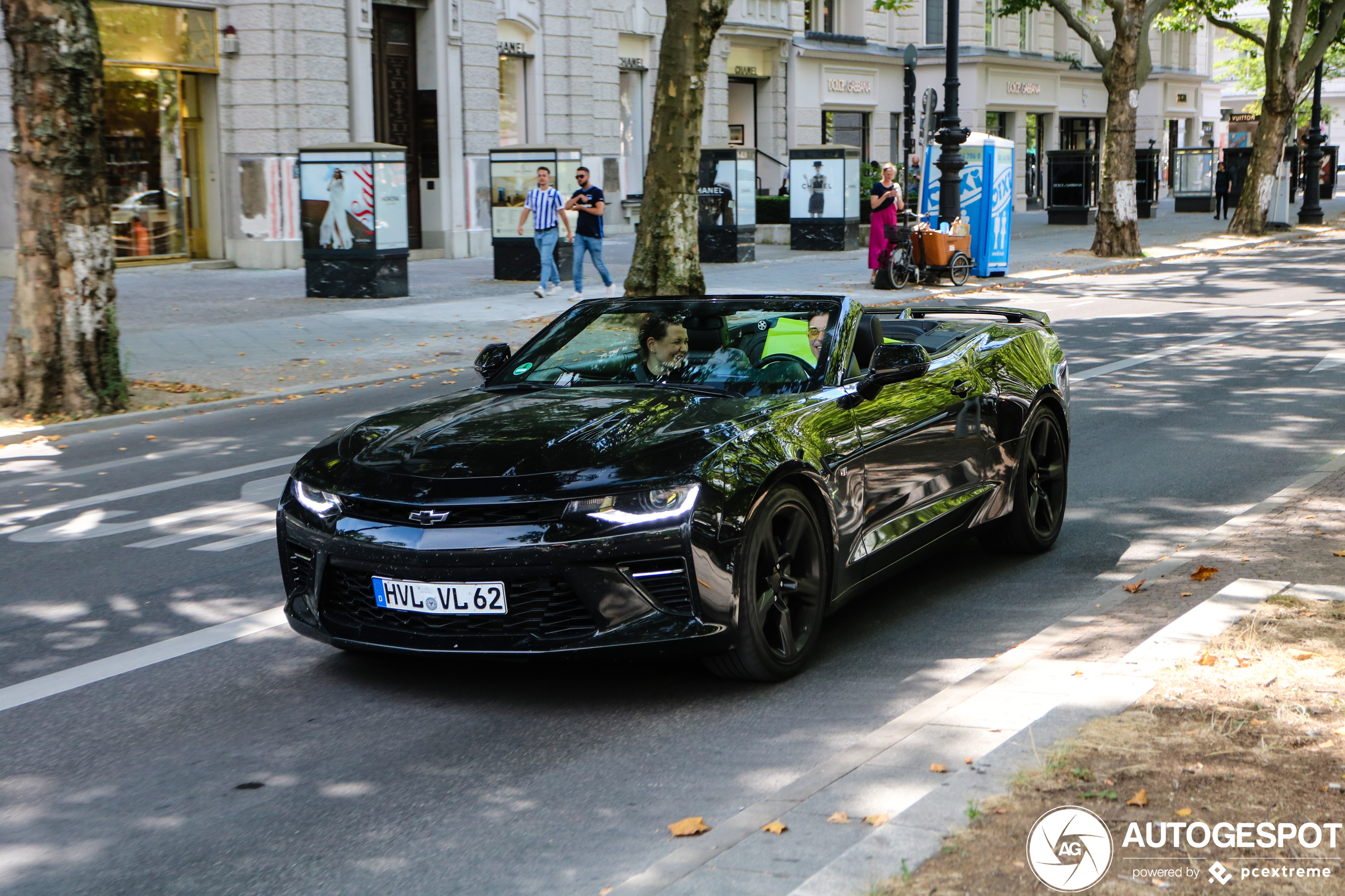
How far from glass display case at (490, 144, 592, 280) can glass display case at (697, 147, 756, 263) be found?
14.1ft

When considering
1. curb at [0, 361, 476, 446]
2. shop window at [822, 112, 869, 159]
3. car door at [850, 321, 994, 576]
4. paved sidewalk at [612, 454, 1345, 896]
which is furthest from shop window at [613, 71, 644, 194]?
paved sidewalk at [612, 454, 1345, 896]

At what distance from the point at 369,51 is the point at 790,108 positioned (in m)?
19.0

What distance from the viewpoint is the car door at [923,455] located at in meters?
5.83

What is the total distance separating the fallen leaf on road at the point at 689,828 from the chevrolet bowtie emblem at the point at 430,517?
131 cm

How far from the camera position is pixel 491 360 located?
6.61 meters

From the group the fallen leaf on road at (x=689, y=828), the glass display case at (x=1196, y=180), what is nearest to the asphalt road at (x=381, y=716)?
the fallen leaf on road at (x=689, y=828)

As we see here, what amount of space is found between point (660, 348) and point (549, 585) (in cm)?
162

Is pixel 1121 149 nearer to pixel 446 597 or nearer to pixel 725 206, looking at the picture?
pixel 725 206

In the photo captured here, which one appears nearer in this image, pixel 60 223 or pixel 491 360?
pixel 491 360

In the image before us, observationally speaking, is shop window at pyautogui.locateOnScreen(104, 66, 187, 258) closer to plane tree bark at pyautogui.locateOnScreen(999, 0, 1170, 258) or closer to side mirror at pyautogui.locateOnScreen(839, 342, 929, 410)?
plane tree bark at pyautogui.locateOnScreen(999, 0, 1170, 258)

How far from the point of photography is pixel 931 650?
18.8ft

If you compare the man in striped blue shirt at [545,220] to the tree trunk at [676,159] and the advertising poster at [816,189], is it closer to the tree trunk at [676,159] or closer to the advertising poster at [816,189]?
the tree trunk at [676,159]

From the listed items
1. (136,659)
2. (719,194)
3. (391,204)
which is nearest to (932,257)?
(719,194)

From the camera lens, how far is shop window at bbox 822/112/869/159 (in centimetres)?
4688
